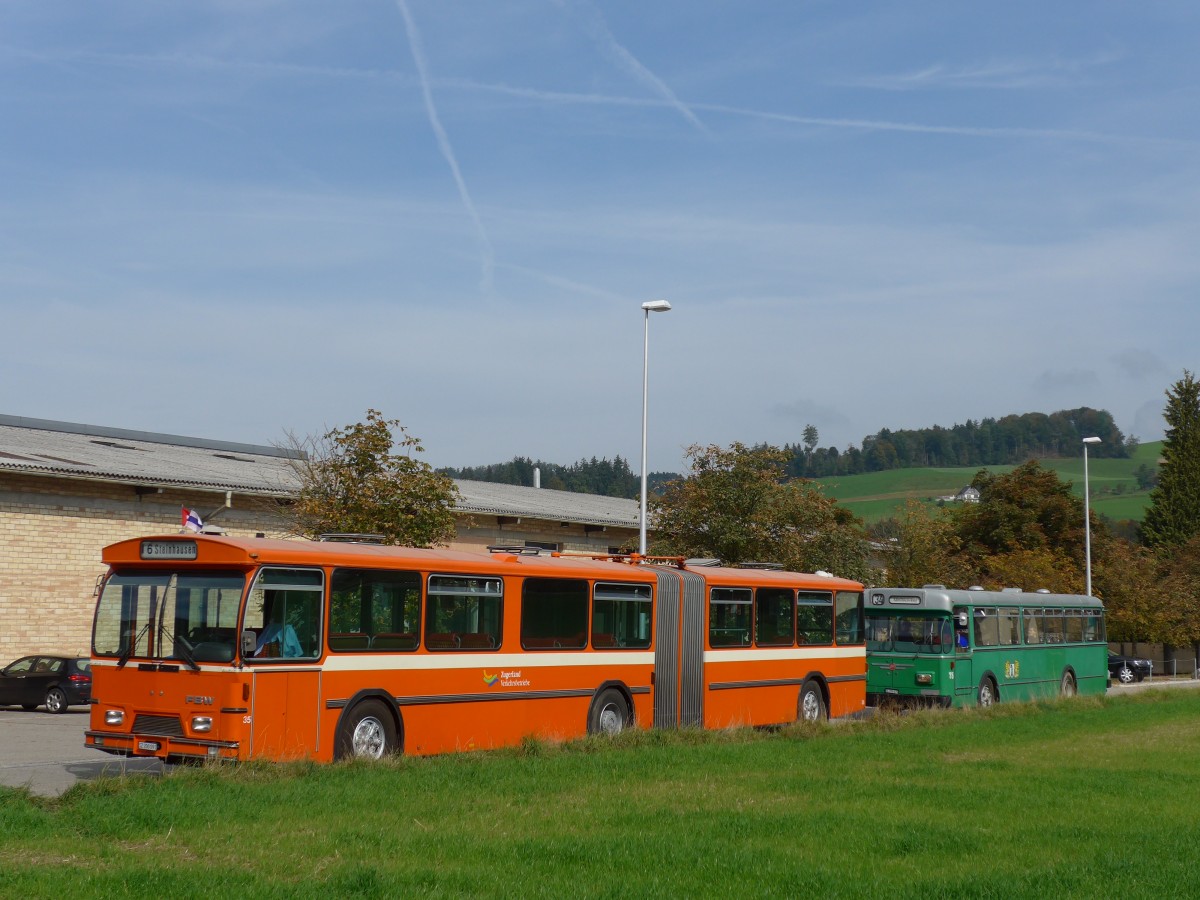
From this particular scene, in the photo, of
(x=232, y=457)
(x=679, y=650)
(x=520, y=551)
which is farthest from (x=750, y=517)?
(x=232, y=457)

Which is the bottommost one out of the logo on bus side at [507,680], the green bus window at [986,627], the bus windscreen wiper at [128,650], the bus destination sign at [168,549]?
the logo on bus side at [507,680]

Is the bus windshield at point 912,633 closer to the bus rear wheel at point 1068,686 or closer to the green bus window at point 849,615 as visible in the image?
the green bus window at point 849,615

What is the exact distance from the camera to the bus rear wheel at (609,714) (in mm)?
19594

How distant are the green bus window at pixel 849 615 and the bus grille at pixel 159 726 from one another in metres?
13.8

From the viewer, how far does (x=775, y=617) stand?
2347cm

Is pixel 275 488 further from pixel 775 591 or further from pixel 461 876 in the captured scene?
pixel 461 876

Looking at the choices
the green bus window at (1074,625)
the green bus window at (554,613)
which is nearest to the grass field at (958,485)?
the green bus window at (1074,625)

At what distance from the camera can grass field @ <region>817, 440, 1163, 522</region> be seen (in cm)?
12875

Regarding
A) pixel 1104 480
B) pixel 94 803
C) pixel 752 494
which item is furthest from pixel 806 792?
pixel 1104 480

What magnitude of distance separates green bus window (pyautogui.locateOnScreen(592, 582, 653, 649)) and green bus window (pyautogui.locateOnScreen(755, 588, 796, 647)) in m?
2.89

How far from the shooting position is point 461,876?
875 centimetres

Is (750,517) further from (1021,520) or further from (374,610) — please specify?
(1021,520)

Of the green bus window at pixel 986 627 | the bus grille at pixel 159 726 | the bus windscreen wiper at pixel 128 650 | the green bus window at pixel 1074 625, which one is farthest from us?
the green bus window at pixel 1074 625

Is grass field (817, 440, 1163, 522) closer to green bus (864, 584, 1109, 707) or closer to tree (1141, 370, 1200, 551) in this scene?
tree (1141, 370, 1200, 551)
